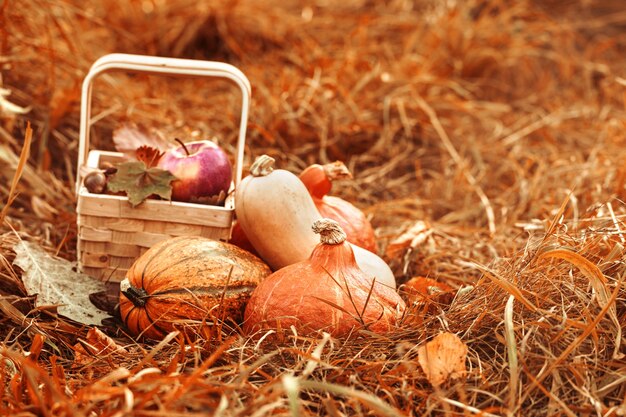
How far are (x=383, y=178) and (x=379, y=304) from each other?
1.71m

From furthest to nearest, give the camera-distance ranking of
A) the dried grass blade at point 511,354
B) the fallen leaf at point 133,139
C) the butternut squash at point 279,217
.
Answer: the fallen leaf at point 133,139 < the butternut squash at point 279,217 < the dried grass blade at point 511,354

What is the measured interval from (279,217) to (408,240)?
63 centimetres

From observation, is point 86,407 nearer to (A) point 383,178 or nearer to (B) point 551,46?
(A) point 383,178

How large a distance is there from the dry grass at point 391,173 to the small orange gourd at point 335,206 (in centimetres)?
26

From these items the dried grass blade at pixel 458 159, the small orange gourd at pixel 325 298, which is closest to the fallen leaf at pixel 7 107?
the small orange gourd at pixel 325 298

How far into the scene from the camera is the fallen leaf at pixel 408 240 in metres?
→ 2.60

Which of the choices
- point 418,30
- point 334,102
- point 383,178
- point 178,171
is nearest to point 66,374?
point 178,171

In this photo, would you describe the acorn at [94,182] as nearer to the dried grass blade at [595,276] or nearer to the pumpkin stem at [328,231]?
the pumpkin stem at [328,231]

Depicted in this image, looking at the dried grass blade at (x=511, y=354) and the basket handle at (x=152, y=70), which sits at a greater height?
the basket handle at (x=152, y=70)

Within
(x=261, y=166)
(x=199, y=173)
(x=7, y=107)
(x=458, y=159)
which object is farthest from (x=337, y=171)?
(x=458, y=159)

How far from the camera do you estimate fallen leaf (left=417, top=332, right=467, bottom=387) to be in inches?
64.5

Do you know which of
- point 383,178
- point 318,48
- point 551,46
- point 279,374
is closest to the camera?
point 279,374

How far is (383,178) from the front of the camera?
3600mm

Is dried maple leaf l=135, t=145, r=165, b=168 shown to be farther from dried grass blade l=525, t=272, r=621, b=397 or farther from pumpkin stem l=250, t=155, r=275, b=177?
dried grass blade l=525, t=272, r=621, b=397
